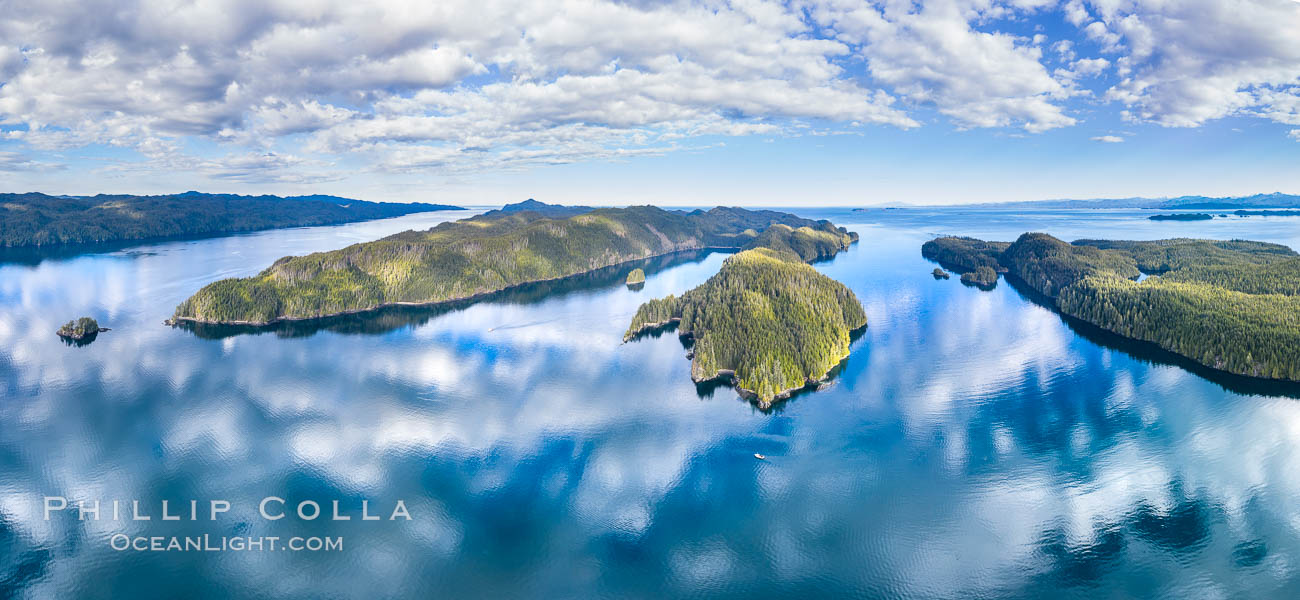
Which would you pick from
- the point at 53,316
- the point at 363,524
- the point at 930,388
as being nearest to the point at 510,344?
the point at 363,524

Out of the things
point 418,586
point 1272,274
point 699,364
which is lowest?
A: point 418,586

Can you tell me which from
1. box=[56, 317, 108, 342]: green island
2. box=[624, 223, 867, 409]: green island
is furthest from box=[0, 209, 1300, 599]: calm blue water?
box=[56, 317, 108, 342]: green island

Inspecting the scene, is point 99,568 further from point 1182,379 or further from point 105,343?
point 1182,379

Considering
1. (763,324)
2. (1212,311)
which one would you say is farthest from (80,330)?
(1212,311)

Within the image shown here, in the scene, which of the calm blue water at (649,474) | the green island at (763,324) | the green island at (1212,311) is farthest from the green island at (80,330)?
the green island at (1212,311)

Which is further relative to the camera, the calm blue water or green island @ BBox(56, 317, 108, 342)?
green island @ BBox(56, 317, 108, 342)

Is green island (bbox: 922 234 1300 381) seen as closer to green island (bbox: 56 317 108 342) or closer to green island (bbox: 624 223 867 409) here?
green island (bbox: 624 223 867 409)
